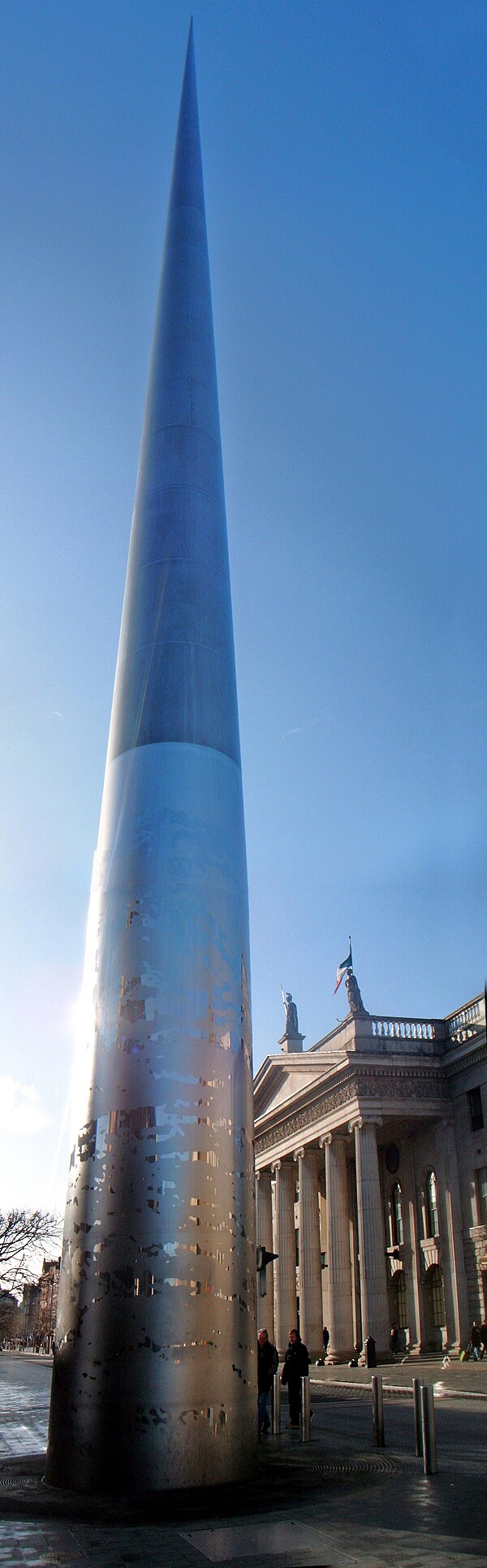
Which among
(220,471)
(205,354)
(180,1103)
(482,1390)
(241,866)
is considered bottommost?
(482,1390)

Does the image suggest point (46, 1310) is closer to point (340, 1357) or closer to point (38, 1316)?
point (38, 1316)

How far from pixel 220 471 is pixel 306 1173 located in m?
48.6

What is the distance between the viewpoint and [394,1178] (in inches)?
2103

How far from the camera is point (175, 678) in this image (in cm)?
1245

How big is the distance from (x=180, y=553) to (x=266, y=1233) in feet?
210

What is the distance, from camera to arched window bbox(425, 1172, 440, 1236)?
48344mm

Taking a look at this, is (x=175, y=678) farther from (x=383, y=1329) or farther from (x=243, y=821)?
(x=383, y=1329)

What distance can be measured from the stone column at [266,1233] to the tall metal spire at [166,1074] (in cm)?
5618

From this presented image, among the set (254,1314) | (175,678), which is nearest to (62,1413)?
(254,1314)

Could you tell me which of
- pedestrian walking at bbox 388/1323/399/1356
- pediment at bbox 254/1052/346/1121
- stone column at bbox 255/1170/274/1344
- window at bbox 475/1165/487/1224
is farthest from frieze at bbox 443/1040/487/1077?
stone column at bbox 255/1170/274/1344

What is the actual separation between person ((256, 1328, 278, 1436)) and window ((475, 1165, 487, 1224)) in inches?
1041

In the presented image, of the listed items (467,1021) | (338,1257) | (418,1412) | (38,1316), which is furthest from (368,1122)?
(38,1316)

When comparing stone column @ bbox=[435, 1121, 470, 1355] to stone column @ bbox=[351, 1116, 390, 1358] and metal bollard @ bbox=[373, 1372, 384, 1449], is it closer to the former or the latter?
stone column @ bbox=[351, 1116, 390, 1358]

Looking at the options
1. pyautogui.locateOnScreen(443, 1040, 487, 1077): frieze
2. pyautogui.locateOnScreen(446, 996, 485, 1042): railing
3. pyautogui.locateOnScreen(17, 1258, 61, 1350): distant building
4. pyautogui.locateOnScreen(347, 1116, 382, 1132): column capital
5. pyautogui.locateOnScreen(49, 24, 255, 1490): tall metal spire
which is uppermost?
pyautogui.locateOnScreen(446, 996, 485, 1042): railing
